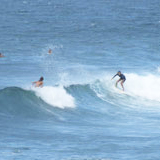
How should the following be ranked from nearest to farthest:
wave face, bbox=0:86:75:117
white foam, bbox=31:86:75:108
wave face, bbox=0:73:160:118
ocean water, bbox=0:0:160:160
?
1. ocean water, bbox=0:0:160:160
2. wave face, bbox=0:86:75:117
3. wave face, bbox=0:73:160:118
4. white foam, bbox=31:86:75:108

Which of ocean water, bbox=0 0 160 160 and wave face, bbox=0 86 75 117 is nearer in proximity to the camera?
ocean water, bbox=0 0 160 160

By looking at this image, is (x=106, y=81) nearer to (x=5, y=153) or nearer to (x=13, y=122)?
(x=13, y=122)

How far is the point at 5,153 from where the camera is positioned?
89.8 ft

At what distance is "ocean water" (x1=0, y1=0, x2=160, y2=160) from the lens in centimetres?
2934

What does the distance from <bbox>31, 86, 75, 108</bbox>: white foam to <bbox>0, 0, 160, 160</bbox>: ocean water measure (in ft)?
0.17

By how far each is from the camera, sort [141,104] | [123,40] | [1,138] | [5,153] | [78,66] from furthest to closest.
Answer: [123,40]
[78,66]
[141,104]
[1,138]
[5,153]

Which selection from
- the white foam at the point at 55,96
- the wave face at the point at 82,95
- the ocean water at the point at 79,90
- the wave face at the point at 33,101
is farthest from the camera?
the white foam at the point at 55,96

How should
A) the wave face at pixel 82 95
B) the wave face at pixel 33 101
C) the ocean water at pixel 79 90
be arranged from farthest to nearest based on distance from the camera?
the wave face at pixel 82 95 → the wave face at pixel 33 101 → the ocean water at pixel 79 90

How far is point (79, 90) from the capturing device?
4294 centimetres

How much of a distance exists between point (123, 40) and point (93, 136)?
4399 centimetres

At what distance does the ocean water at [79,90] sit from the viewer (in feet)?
96.3

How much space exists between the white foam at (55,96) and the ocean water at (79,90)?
2.0 inches

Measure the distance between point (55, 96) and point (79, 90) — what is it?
4.44m

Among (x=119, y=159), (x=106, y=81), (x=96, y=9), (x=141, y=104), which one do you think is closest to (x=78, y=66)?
(x=106, y=81)
